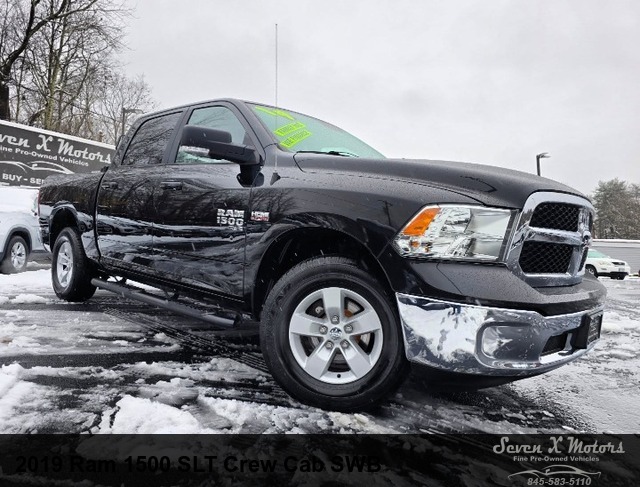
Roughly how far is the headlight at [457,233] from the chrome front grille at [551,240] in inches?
3.1

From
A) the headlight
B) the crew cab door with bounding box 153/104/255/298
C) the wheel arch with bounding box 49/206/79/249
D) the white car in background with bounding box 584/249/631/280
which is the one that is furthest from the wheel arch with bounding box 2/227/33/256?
the white car in background with bounding box 584/249/631/280

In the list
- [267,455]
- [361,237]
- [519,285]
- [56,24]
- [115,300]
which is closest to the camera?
[267,455]

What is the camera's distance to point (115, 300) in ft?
17.2

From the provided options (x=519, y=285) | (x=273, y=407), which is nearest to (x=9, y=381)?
(x=273, y=407)

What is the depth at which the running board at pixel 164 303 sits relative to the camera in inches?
110

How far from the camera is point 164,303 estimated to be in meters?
3.29

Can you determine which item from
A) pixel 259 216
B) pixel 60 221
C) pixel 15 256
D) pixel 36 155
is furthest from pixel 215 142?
pixel 36 155

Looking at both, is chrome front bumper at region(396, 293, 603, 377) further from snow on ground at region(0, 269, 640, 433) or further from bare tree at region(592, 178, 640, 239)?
bare tree at region(592, 178, 640, 239)

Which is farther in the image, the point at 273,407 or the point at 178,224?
the point at 178,224

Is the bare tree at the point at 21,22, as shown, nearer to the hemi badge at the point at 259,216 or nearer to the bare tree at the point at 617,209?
the hemi badge at the point at 259,216

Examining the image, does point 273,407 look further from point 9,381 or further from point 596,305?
point 596,305

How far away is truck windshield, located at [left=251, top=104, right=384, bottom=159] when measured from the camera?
2949 millimetres

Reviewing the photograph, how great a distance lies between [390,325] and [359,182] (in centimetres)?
72

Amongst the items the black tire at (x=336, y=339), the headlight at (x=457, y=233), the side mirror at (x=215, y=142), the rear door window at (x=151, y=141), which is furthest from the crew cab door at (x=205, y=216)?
the headlight at (x=457, y=233)
